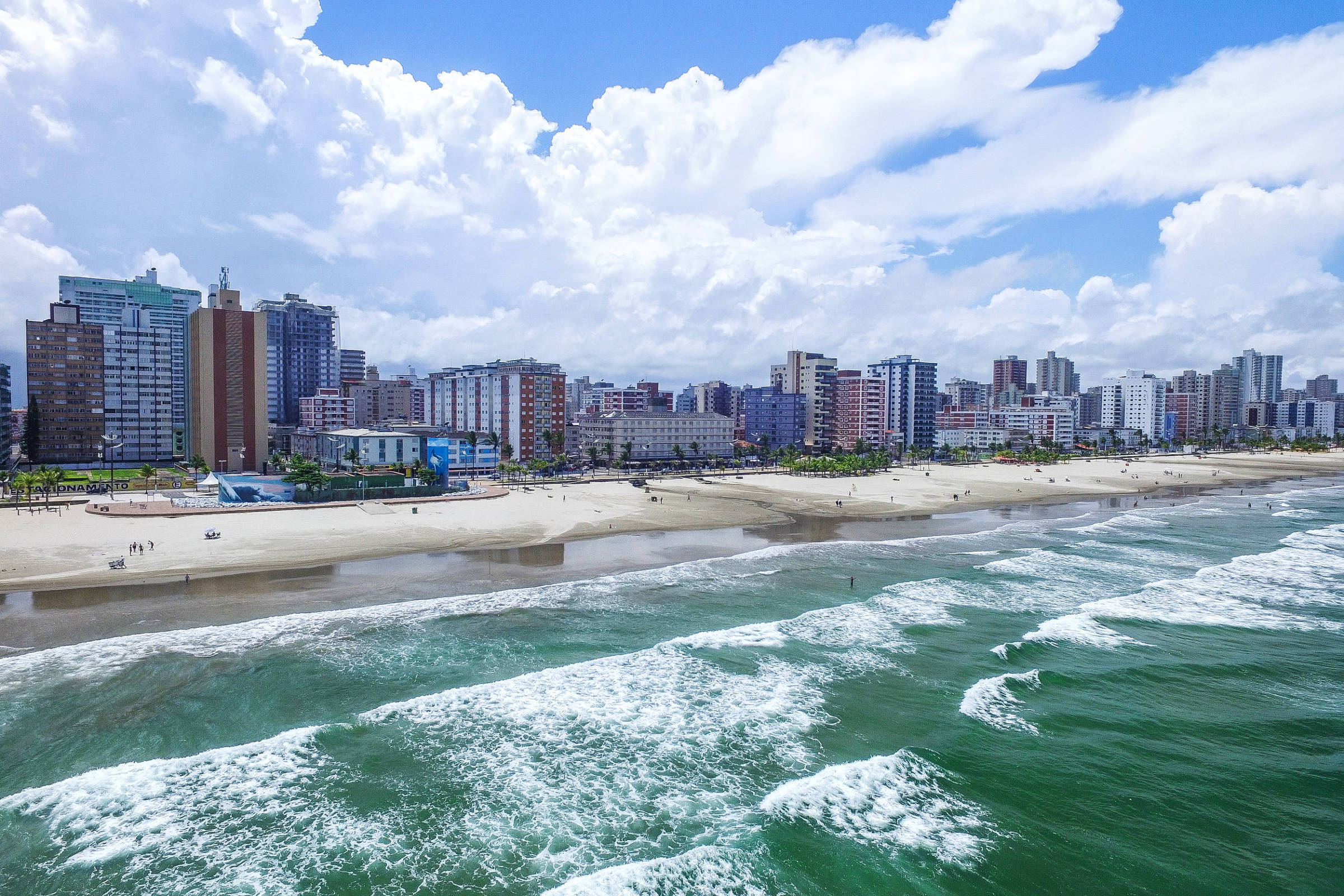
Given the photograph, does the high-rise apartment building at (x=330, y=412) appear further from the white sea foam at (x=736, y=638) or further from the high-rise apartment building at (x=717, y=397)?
the white sea foam at (x=736, y=638)

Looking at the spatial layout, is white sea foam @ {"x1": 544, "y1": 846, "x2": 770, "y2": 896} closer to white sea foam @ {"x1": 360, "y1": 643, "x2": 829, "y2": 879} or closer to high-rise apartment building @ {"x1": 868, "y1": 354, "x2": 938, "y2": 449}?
white sea foam @ {"x1": 360, "y1": 643, "x2": 829, "y2": 879}

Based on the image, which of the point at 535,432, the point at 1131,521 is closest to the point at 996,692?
the point at 1131,521

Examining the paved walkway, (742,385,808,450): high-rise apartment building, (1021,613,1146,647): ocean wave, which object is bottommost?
(1021,613,1146,647): ocean wave

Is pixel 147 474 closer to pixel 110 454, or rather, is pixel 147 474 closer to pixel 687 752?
pixel 110 454

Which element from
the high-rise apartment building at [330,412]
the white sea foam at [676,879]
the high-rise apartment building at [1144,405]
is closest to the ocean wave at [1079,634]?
the white sea foam at [676,879]

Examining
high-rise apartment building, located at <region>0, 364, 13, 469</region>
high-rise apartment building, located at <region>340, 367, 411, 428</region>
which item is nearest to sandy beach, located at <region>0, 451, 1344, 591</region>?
high-rise apartment building, located at <region>0, 364, 13, 469</region>

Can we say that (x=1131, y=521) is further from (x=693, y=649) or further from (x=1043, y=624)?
(x=693, y=649)
